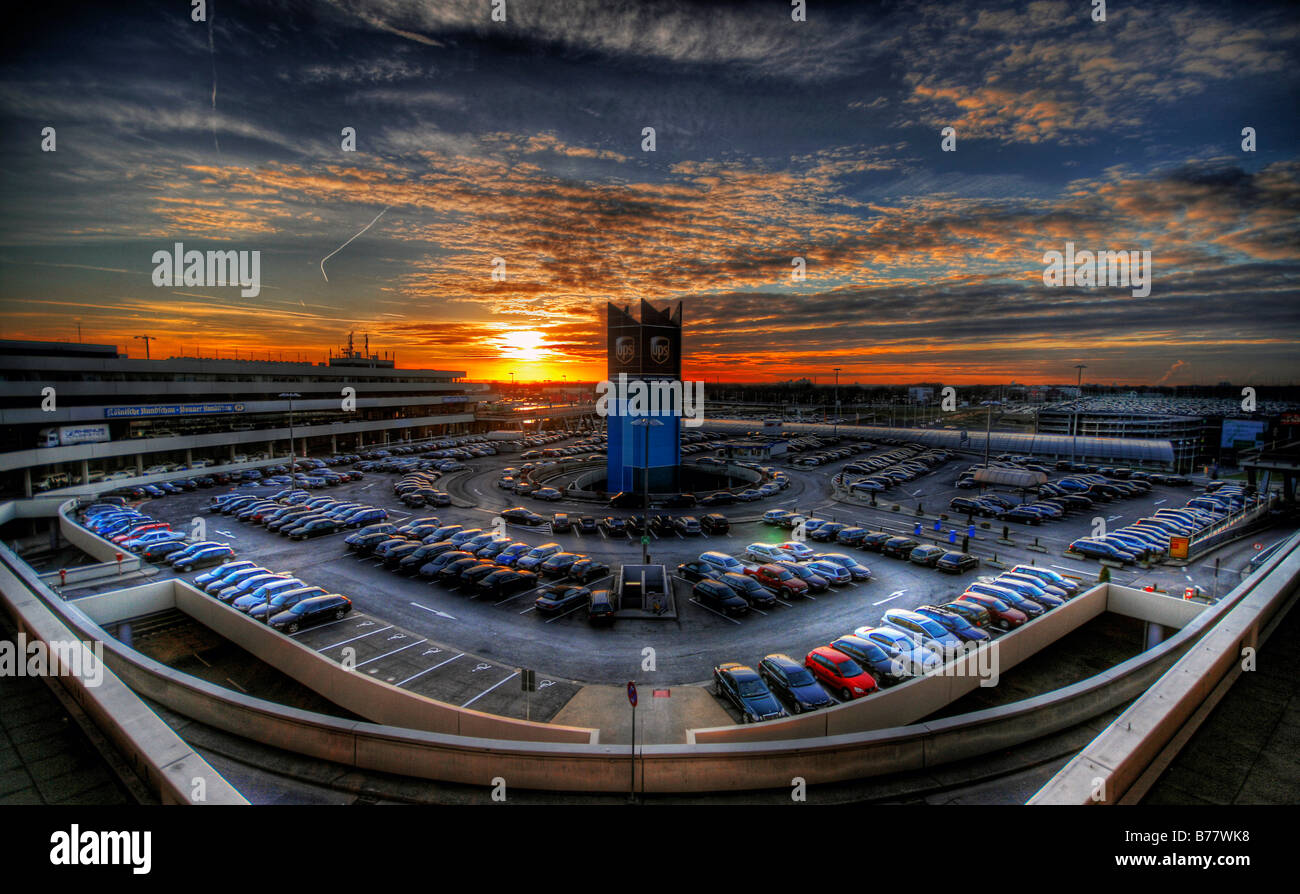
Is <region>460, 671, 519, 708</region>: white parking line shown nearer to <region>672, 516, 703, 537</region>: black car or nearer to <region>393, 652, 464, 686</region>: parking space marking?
<region>393, 652, 464, 686</region>: parking space marking

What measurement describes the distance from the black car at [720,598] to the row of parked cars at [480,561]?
4.39 meters

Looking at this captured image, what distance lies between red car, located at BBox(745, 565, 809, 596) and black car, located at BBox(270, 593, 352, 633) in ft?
49.3

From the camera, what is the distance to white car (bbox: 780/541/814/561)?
2445cm

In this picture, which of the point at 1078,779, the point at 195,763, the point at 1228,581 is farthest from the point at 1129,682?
the point at 195,763

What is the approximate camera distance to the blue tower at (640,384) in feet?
129

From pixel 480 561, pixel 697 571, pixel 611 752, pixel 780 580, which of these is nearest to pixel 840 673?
pixel 780 580

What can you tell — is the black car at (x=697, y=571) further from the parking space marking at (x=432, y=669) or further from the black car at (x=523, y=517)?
the black car at (x=523, y=517)

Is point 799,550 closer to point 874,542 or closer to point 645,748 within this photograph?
point 874,542

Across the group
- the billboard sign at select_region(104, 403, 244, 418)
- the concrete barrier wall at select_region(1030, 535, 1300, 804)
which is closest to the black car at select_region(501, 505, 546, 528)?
the concrete barrier wall at select_region(1030, 535, 1300, 804)

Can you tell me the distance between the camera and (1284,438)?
1550 inches

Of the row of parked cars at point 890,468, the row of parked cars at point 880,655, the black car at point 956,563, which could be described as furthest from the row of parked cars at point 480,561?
the row of parked cars at point 890,468

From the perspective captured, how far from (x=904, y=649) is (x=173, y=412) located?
6147cm

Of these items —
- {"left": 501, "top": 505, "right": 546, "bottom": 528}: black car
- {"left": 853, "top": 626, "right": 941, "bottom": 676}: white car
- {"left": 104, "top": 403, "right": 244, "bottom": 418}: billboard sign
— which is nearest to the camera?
{"left": 853, "top": 626, "right": 941, "bottom": 676}: white car
